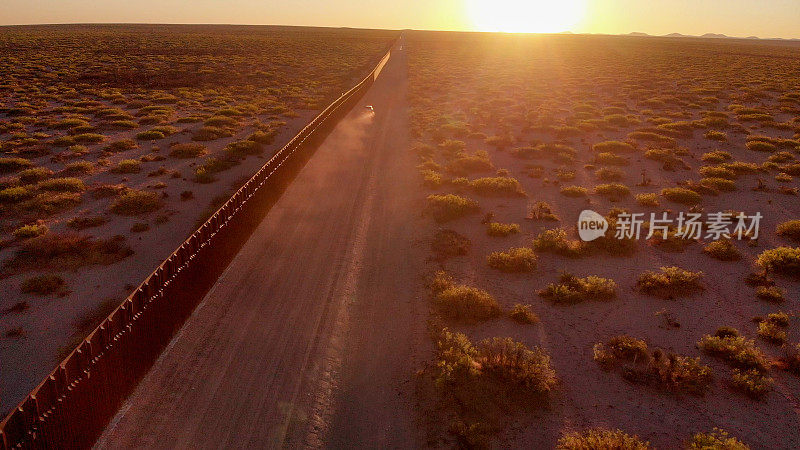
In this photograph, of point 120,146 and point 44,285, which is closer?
point 44,285

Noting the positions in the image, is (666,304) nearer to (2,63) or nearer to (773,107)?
(773,107)

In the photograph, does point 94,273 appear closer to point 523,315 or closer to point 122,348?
point 122,348

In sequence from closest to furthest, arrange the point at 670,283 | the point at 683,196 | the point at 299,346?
the point at 299,346 → the point at 670,283 → the point at 683,196

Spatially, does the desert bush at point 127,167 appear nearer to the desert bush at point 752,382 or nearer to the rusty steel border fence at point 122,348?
the rusty steel border fence at point 122,348

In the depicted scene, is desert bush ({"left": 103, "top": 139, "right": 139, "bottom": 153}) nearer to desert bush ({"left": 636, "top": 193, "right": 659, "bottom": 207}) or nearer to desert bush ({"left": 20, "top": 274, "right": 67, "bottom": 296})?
desert bush ({"left": 20, "top": 274, "right": 67, "bottom": 296})

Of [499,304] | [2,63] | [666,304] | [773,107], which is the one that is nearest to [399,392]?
[499,304]

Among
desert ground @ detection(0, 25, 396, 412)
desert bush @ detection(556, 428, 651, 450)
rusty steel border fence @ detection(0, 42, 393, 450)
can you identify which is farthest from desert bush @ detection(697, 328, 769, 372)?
desert ground @ detection(0, 25, 396, 412)

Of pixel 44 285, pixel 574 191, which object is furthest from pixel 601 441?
pixel 574 191
